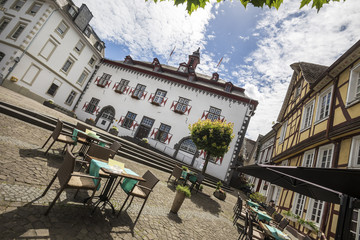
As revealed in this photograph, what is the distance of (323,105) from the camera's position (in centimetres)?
812

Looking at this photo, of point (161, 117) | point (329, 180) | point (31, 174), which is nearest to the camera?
point (329, 180)

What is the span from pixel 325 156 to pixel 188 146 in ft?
36.0

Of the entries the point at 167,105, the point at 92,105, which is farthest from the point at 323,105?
the point at 92,105

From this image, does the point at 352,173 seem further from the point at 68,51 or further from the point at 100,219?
the point at 68,51

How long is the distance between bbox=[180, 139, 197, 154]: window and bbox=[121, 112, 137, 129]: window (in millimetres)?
6180

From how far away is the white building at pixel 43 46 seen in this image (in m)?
15.3

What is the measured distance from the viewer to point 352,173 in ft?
5.90

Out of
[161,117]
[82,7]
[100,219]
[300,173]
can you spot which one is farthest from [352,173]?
[82,7]

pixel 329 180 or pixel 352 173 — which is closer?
pixel 352 173

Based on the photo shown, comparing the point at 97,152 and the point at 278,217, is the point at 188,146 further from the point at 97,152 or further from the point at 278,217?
the point at 97,152

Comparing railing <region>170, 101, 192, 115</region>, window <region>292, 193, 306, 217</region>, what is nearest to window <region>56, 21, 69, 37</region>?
railing <region>170, 101, 192, 115</region>

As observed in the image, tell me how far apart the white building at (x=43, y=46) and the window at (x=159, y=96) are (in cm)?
1033

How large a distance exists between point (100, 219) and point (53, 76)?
20.4 metres

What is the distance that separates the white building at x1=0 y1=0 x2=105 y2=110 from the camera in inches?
602
